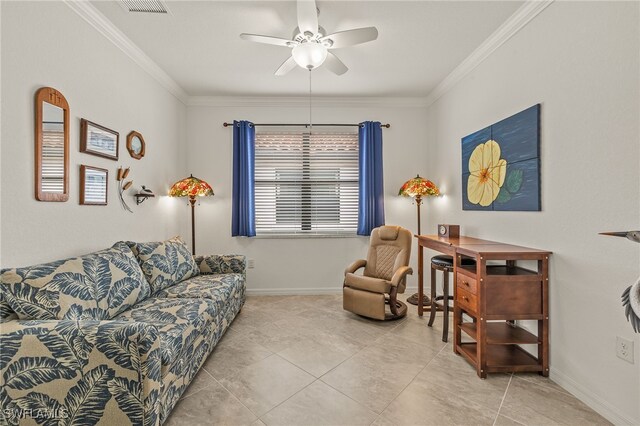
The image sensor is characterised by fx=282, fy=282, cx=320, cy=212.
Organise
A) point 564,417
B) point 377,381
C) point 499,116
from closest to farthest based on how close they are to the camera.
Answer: point 564,417 → point 377,381 → point 499,116

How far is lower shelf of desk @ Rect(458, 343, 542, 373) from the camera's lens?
6.70ft

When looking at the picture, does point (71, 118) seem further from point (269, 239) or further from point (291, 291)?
point (291, 291)

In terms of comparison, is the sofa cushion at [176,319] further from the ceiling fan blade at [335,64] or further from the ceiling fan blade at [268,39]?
the ceiling fan blade at [335,64]

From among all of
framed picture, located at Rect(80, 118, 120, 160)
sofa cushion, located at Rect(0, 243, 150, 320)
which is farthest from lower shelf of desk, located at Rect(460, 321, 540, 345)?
framed picture, located at Rect(80, 118, 120, 160)

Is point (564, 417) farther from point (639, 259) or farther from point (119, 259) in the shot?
point (119, 259)

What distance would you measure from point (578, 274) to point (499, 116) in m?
1.50

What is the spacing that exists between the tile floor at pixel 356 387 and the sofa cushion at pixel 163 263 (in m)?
0.77

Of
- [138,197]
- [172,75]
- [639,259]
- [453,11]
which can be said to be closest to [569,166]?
[639,259]

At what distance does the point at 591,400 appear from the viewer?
1.73 metres

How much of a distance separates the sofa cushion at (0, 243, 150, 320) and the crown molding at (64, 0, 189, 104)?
1.87 metres

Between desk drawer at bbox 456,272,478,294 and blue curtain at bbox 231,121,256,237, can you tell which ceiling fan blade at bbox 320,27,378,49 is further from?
blue curtain at bbox 231,121,256,237

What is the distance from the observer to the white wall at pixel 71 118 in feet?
5.54

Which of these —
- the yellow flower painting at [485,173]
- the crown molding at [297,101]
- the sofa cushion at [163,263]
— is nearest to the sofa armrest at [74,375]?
the sofa cushion at [163,263]

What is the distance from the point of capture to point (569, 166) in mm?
1901
